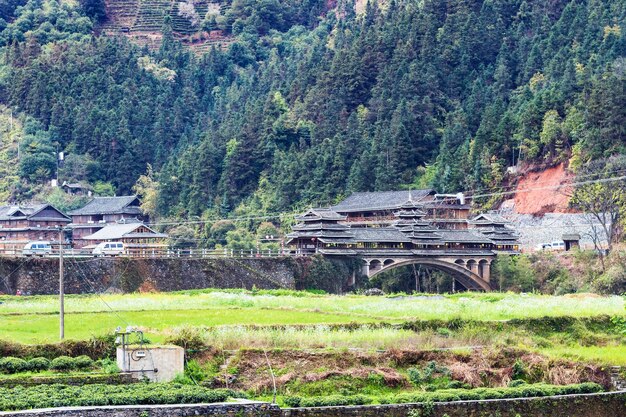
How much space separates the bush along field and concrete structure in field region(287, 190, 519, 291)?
39026 mm

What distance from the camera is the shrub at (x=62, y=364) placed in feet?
147

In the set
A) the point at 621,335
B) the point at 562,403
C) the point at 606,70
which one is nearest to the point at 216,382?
the point at 562,403

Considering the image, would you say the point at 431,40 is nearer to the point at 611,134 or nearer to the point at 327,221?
the point at 611,134

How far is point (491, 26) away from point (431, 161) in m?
29.0

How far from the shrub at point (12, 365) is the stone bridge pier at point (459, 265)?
61676 mm

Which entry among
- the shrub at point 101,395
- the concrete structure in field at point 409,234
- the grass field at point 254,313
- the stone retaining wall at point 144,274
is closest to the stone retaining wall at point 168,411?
the shrub at point 101,395

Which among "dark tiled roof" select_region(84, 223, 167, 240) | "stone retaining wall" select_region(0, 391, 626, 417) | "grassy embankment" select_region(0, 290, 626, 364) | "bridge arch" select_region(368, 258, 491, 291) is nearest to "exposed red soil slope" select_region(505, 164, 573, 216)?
"bridge arch" select_region(368, 258, 491, 291)

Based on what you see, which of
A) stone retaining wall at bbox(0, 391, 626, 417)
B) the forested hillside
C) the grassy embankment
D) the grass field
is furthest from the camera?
the forested hillside

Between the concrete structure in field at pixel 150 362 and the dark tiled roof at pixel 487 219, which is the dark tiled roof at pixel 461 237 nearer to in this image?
the dark tiled roof at pixel 487 219

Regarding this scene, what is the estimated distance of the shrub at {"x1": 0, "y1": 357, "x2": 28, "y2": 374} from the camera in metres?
44.0

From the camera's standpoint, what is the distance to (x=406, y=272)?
11025 cm

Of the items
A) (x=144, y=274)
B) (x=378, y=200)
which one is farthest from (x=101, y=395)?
(x=378, y=200)

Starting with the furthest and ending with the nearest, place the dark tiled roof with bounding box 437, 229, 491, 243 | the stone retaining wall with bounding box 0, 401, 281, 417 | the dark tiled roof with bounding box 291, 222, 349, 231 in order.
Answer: the dark tiled roof with bounding box 437, 229, 491, 243, the dark tiled roof with bounding box 291, 222, 349, 231, the stone retaining wall with bounding box 0, 401, 281, 417

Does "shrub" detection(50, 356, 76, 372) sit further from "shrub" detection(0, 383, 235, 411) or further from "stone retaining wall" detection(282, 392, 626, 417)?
"stone retaining wall" detection(282, 392, 626, 417)
